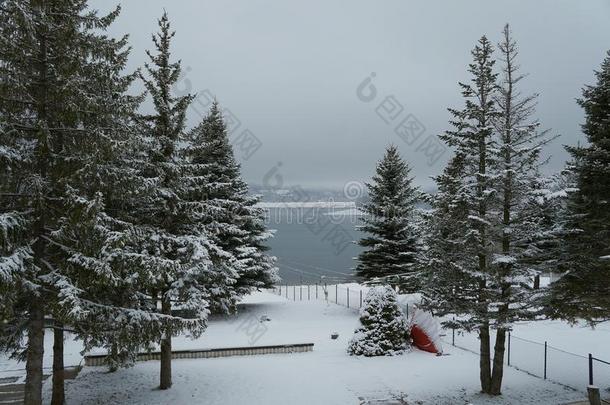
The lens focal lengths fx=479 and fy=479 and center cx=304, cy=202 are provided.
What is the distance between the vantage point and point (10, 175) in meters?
10.4

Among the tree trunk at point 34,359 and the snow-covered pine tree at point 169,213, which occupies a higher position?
the snow-covered pine tree at point 169,213

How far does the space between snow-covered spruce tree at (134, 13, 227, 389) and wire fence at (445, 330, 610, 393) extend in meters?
8.96

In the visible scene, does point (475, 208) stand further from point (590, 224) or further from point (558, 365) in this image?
point (558, 365)

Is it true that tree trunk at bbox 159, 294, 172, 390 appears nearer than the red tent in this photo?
Yes

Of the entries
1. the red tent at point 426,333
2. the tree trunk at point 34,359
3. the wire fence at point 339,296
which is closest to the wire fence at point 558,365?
the red tent at point 426,333

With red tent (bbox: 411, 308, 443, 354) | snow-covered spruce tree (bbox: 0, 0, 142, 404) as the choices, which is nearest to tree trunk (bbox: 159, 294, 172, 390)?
snow-covered spruce tree (bbox: 0, 0, 142, 404)

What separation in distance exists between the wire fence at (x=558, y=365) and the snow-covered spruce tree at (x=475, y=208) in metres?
2.11

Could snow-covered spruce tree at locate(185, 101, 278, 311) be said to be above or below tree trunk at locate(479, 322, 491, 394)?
above

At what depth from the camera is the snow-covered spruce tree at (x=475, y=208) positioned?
14.3m

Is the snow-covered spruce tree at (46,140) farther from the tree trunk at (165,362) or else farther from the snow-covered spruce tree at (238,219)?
the snow-covered spruce tree at (238,219)

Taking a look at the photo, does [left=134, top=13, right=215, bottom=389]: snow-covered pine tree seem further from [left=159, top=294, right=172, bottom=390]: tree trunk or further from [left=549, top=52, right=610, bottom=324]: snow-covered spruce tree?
[left=549, top=52, right=610, bottom=324]: snow-covered spruce tree

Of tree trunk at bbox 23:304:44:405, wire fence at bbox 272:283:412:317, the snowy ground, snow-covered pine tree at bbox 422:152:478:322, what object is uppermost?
snow-covered pine tree at bbox 422:152:478:322

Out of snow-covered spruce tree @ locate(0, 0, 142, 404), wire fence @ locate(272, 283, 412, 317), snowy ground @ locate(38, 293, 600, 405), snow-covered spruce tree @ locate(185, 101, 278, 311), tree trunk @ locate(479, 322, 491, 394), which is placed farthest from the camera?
wire fence @ locate(272, 283, 412, 317)

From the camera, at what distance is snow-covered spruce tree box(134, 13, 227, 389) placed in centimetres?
1400
